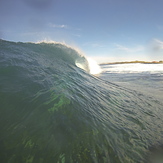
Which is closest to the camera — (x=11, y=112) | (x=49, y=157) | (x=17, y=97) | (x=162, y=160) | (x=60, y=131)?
(x=49, y=157)

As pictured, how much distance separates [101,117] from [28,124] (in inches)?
66.4

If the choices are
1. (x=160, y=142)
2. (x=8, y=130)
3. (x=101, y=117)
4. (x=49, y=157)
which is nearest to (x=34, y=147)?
(x=49, y=157)

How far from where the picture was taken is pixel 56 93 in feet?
10.4

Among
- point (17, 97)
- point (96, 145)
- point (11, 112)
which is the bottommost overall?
point (96, 145)

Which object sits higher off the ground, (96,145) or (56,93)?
(56,93)

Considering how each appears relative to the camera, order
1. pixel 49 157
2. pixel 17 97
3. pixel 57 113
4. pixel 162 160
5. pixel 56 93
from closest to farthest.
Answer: pixel 49 157 < pixel 162 160 < pixel 57 113 < pixel 17 97 < pixel 56 93

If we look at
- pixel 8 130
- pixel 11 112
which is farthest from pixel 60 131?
pixel 11 112

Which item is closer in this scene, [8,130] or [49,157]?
[49,157]

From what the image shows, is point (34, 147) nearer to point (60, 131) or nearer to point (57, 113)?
point (60, 131)

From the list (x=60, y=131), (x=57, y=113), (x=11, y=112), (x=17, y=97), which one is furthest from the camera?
(x=17, y=97)

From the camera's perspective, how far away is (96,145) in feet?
6.20

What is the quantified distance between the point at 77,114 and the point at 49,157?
1.08 meters

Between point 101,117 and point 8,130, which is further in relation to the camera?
point 101,117

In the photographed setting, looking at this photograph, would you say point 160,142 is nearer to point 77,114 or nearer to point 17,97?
point 77,114
